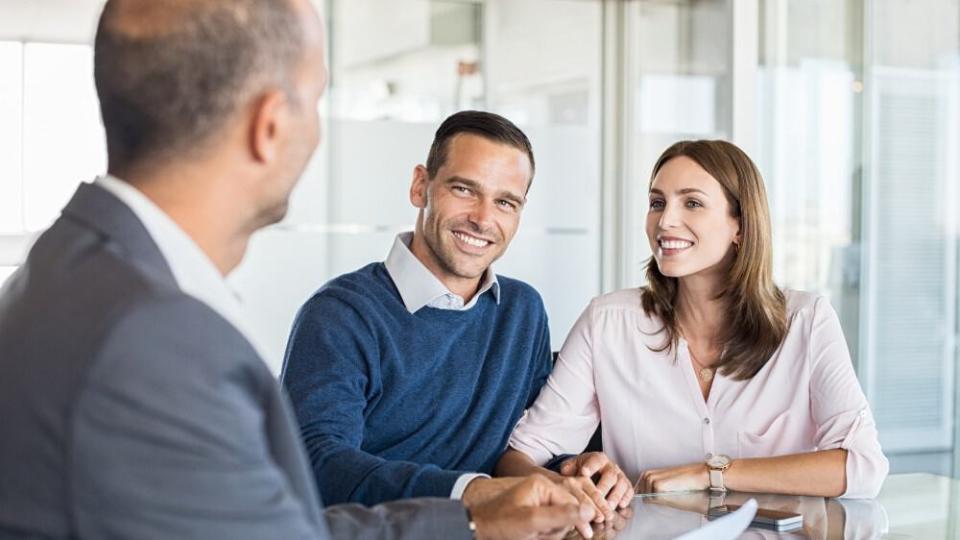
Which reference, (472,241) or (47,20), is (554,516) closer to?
(472,241)

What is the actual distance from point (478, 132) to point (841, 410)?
0.95 metres

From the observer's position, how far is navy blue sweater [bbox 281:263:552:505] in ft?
7.16

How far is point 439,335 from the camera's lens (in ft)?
7.91

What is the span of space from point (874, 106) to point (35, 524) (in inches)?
159

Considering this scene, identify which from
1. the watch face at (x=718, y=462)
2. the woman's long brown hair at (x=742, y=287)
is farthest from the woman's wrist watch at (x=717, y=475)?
the woman's long brown hair at (x=742, y=287)

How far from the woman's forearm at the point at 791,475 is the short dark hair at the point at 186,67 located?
1.58 m

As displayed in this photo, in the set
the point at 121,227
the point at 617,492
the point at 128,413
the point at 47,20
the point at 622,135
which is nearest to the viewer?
the point at 128,413

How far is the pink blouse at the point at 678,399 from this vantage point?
2547 mm

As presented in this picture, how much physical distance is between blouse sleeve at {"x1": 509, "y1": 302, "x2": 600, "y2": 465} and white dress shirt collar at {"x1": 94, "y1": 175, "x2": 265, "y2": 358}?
159cm

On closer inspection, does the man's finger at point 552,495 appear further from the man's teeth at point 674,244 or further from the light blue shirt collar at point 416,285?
the man's teeth at point 674,244

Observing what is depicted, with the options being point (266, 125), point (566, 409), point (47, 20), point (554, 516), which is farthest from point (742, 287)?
point (47, 20)

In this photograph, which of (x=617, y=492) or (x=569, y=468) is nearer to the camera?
(x=617, y=492)

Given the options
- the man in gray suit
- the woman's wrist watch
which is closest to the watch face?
the woman's wrist watch

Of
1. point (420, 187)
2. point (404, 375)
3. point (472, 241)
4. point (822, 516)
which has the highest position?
point (420, 187)
